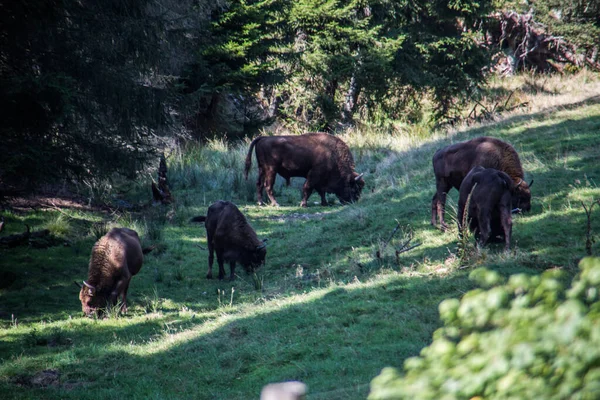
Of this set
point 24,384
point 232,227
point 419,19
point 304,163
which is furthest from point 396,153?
point 24,384

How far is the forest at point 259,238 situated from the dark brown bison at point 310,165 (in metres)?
0.38

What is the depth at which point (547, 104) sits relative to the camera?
27969 mm

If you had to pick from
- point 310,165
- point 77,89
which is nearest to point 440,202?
point 310,165

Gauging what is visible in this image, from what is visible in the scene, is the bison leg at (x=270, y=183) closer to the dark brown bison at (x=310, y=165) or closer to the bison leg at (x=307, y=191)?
the dark brown bison at (x=310, y=165)

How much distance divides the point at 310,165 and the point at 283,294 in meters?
9.81

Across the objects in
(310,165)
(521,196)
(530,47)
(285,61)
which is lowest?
(521,196)

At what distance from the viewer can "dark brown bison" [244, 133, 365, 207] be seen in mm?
20609

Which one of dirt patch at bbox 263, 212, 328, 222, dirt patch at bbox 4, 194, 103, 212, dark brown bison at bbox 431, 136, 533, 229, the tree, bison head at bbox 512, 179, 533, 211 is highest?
the tree

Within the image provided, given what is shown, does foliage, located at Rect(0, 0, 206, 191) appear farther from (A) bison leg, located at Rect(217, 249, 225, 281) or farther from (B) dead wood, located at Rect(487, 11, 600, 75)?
(B) dead wood, located at Rect(487, 11, 600, 75)

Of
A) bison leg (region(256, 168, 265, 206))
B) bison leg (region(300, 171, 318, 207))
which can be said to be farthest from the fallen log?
bison leg (region(300, 171, 318, 207))

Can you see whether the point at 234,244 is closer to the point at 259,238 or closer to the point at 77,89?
the point at 259,238

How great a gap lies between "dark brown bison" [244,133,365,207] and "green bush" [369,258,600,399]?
1729 centimetres

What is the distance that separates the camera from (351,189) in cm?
2064

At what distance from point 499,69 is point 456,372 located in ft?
140
